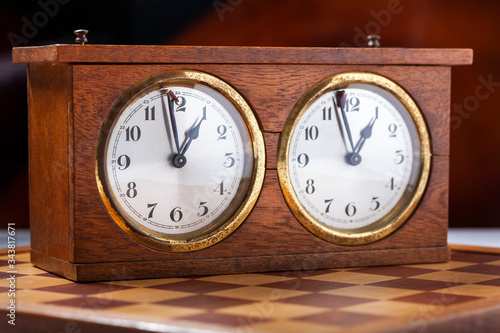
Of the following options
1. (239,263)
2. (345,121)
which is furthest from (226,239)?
(345,121)

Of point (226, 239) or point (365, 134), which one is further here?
point (365, 134)

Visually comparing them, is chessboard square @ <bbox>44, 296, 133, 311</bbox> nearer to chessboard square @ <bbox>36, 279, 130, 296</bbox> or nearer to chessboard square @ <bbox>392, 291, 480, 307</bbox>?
chessboard square @ <bbox>36, 279, 130, 296</bbox>

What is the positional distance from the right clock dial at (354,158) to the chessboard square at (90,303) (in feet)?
1.91

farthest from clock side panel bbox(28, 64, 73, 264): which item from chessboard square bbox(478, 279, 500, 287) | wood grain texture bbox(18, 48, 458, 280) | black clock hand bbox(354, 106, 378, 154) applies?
chessboard square bbox(478, 279, 500, 287)

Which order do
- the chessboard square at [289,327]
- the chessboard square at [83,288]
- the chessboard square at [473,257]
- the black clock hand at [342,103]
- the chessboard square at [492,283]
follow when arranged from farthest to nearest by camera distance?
the chessboard square at [473,257]
the black clock hand at [342,103]
the chessboard square at [492,283]
the chessboard square at [83,288]
the chessboard square at [289,327]

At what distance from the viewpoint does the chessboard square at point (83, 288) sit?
203 centimetres

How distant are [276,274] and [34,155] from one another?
668 mm

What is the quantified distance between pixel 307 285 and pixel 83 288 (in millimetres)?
493

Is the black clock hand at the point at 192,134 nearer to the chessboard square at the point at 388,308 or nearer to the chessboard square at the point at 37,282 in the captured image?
the chessboard square at the point at 37,282

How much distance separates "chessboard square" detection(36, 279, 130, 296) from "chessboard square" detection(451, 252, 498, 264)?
0.94m

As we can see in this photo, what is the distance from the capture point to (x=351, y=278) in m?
2.22

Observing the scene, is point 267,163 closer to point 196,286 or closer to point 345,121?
point 345,121

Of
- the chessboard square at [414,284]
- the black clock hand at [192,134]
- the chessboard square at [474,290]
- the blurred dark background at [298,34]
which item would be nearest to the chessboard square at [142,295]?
the black clock hand at [192,134]

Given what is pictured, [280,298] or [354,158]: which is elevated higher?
[354,158]
